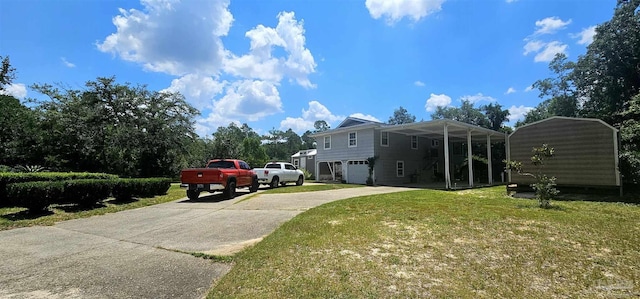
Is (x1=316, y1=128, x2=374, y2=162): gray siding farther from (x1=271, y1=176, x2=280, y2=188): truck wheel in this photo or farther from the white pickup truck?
(x1=271, y1=176, x2=280, y2=188): truck wheel

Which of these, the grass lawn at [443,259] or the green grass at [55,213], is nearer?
the grass lawn at [443,259]

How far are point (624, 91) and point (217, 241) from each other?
29.8 m

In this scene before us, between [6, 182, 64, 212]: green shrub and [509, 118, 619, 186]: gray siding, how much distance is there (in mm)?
18478

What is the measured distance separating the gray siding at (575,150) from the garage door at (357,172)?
1011cm

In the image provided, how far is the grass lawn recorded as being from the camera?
12.4 feet

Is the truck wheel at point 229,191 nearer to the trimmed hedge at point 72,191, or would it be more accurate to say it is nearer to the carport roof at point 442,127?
the trimmed hedge at point 72,191

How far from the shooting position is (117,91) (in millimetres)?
24172

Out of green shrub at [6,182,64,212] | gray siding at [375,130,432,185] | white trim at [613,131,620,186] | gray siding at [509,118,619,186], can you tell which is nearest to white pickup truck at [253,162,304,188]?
gray siding at [375,130,432,185]

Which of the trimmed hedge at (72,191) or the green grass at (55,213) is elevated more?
the trimmed hedge at (72,191)

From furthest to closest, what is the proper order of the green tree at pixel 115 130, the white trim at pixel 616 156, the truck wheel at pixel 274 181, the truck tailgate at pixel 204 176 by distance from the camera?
the green tree at pixel 115 130, the truck wheel at pixel 274 181, the truck tailgate at pixel 204 176, the white trim at pixel 616 156

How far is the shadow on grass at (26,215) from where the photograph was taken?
29.0 ft

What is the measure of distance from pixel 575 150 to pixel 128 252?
16.3m

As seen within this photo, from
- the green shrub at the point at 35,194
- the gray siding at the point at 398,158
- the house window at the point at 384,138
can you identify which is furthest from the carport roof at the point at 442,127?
the green shrub at the point at 35,194

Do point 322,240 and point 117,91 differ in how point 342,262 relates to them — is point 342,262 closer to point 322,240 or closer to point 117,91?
point 322,240
